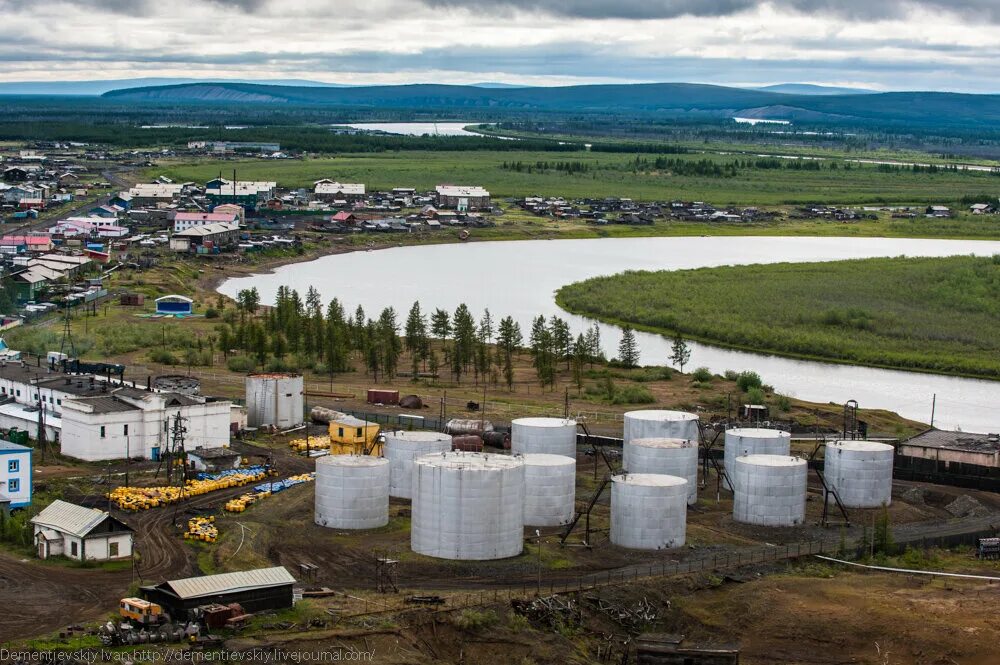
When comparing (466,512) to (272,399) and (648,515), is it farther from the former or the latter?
(272,399)

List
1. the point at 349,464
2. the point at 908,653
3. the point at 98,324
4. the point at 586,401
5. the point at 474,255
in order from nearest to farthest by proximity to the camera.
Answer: the point at 908,653 → the point at 349,464 → the point at 586,401 → the point at 98,324 → the point at 474,255

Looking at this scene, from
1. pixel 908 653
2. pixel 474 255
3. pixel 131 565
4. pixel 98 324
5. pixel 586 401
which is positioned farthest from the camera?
pixel 474 255

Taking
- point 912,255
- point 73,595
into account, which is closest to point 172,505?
point 73,595

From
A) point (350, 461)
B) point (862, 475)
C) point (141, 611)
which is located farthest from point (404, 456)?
point (141, 611)

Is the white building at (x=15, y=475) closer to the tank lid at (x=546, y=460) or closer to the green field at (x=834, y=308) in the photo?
the tank lid at (x=546, y=460)

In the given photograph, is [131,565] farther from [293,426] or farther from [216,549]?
[293,426]

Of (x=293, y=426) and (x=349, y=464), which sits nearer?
(x=349, y=464)
